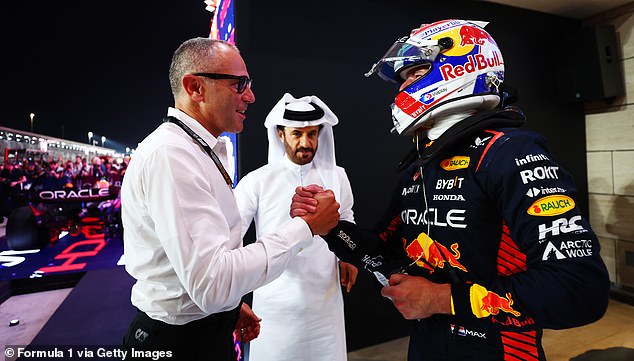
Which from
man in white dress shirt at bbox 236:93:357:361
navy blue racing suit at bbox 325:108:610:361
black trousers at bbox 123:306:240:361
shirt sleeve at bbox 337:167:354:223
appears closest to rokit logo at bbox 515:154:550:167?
navy blue racing suit at bbox 325:108:610:361

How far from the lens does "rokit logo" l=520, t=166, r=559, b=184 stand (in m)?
0.77

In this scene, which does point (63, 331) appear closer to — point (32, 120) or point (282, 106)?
point (282, 106)

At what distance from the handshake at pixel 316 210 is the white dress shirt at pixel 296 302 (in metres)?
0.55

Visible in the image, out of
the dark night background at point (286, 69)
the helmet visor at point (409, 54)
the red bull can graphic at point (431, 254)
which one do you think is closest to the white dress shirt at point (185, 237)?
the red bull can graphic at point (431, 254)

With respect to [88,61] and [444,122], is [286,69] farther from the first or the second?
[88,61]

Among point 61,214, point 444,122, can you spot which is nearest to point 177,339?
point 444,122

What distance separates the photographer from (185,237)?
883 millimetres

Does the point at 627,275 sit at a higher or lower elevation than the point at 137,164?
lower

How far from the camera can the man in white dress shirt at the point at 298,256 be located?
176cm

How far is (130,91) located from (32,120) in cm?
176

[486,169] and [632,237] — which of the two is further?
[632,237]

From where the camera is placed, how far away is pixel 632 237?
3.61 metres

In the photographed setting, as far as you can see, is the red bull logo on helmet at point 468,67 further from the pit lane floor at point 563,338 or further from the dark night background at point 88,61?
the dark night background at point 88,61

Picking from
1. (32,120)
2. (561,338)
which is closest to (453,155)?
(561,338)
